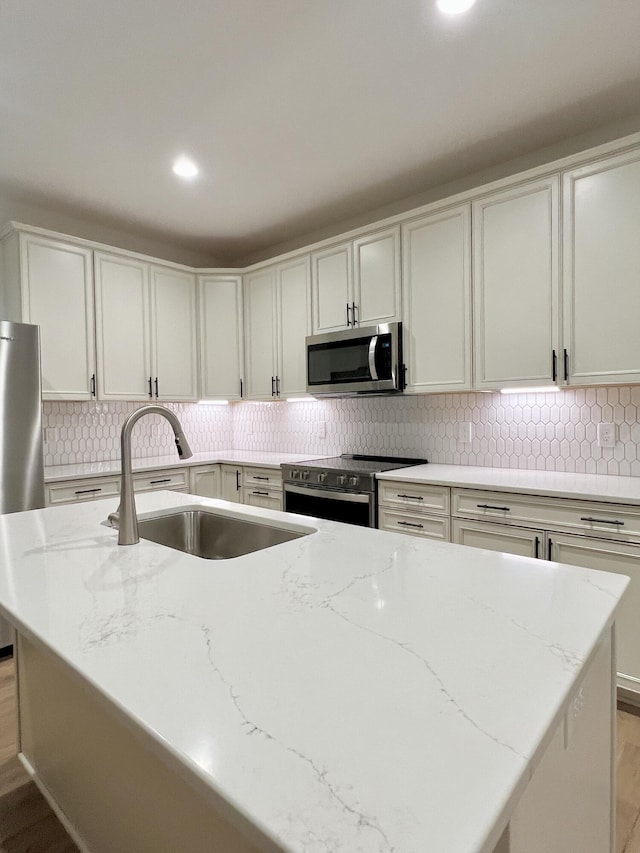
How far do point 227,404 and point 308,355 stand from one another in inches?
58.6

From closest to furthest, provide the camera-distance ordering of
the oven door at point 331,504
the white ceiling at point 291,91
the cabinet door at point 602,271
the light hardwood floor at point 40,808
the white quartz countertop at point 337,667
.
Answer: the white quartz countertop at point 337,667 < the light hardwood floor at point 40,808 < the white ceiling at point 291,91 < the cabinet door at point 602,271 < the oven door at point 331,504

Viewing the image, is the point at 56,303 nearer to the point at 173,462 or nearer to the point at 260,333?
the point at 173,462

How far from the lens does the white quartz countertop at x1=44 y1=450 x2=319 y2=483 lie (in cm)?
321

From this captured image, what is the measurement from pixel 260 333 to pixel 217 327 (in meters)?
0.41

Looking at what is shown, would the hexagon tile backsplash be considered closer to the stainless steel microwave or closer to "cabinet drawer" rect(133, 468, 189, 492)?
the stainless steel microwave

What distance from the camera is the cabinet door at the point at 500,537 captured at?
92.4 inches

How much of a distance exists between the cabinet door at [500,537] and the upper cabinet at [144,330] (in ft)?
8.32

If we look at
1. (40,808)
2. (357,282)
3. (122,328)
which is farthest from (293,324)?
(40,808)

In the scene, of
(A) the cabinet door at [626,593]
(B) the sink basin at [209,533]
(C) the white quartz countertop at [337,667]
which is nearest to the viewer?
(C) the white quartz countertop at [337,667]

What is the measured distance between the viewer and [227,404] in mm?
4832

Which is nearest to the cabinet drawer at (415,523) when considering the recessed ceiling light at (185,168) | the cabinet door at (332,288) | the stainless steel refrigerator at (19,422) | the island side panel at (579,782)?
the cabinet door at (332,288)

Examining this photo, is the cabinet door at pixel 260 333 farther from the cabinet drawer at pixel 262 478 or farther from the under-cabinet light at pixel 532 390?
the under-cabinet light at pixel 532 390

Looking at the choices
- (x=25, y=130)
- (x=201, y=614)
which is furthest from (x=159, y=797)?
(x=25, y=130)

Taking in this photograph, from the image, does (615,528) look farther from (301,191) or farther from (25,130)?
(25,130)
